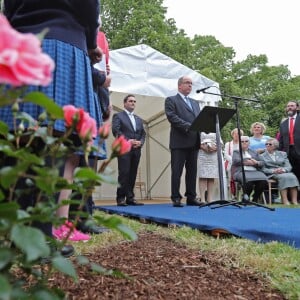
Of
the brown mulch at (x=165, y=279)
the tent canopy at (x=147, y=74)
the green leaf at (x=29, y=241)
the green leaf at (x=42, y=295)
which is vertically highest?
the tent canopy at (x=147, y=74)

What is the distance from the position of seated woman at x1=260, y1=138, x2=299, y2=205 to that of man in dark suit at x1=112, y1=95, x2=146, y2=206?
6.09 feet

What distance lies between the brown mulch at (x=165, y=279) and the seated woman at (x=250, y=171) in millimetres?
4105

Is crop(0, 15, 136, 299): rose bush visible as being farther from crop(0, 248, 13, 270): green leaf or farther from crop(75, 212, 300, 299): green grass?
crop(75, 212, 300, 299): green grass

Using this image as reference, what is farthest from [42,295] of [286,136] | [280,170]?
[286,136]

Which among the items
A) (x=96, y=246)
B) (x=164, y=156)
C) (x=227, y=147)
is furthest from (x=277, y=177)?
(x=96, y=246)

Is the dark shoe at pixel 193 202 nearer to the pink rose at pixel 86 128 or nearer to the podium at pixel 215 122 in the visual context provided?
the podium at pixel 215 122

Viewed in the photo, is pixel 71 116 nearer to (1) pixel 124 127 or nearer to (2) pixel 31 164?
(2) pixel 31 164

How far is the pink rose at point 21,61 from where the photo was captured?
45 centimetres

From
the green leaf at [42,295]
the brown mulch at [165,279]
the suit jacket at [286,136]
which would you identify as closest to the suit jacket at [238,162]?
the suit jacket at [286,136]

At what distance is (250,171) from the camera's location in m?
5.91

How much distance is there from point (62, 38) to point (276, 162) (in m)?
5.18

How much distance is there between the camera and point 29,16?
1.58 m

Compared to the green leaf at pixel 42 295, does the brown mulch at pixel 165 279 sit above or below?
below

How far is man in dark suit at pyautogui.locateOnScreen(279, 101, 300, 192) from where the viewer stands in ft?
20.5
